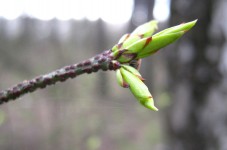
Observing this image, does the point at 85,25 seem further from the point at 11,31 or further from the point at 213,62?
the point at 213,62

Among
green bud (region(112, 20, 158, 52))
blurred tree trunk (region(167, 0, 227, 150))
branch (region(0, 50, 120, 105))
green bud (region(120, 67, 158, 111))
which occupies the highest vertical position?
blurred tree trunk (region(167, 0, 227, 150))

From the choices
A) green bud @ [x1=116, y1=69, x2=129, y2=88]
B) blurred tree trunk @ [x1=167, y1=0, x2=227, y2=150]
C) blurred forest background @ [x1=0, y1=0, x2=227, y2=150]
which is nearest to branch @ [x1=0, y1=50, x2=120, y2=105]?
green bud @ [x1=116, y1=69, x2=129, y2=88]

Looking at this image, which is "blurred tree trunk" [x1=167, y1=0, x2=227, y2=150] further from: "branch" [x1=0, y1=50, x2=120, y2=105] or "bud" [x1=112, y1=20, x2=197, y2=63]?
"branch" [x1=0, y1=50, x2=120, y2=105]

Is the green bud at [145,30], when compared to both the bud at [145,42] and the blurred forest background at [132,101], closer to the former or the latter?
the bud at [145,42]

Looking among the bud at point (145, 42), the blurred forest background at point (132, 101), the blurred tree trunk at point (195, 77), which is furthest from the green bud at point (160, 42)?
the blurred tree trunk at point (195, 77)

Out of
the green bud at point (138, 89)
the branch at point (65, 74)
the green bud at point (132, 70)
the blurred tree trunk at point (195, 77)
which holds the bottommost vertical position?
the green bud at point (138, 89)

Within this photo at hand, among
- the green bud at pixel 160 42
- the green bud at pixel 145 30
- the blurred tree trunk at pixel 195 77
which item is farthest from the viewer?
the blurred tree trunk at pixel 195 77

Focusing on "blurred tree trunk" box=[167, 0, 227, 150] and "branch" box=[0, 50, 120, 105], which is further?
"blurred tree trunk" box=[167, 0, 227, 150]
